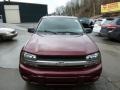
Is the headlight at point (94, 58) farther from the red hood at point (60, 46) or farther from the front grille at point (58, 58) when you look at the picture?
the front grille at point (58, 58)

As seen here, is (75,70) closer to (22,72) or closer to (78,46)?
(78,46)

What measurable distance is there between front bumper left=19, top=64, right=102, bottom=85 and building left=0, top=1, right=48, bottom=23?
43731mm

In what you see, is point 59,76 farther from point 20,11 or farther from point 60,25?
point 20,11

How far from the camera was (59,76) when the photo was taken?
4996mm

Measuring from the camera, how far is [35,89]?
588 centimetres

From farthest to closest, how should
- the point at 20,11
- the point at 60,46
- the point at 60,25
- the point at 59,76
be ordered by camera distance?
1. the point at 20,11
2. the point at 60,25
3. the point at 60,46
4. the point at 59,76

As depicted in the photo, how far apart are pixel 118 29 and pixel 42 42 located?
10.1 m

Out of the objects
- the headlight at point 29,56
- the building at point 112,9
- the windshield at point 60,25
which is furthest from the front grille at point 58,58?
the building at point 112,9

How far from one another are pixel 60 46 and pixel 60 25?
6.13 ft

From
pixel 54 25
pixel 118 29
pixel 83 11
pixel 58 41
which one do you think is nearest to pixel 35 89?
pixel 58 41

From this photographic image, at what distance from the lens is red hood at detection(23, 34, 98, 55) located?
17.0 ft

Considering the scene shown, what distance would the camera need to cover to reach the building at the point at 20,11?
48812 mm

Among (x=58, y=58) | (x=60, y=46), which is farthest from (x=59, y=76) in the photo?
(x=60, y=46)

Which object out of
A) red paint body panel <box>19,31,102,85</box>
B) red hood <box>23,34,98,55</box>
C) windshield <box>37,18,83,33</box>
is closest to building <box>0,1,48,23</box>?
windshield <box>37,18,83,33</box>
